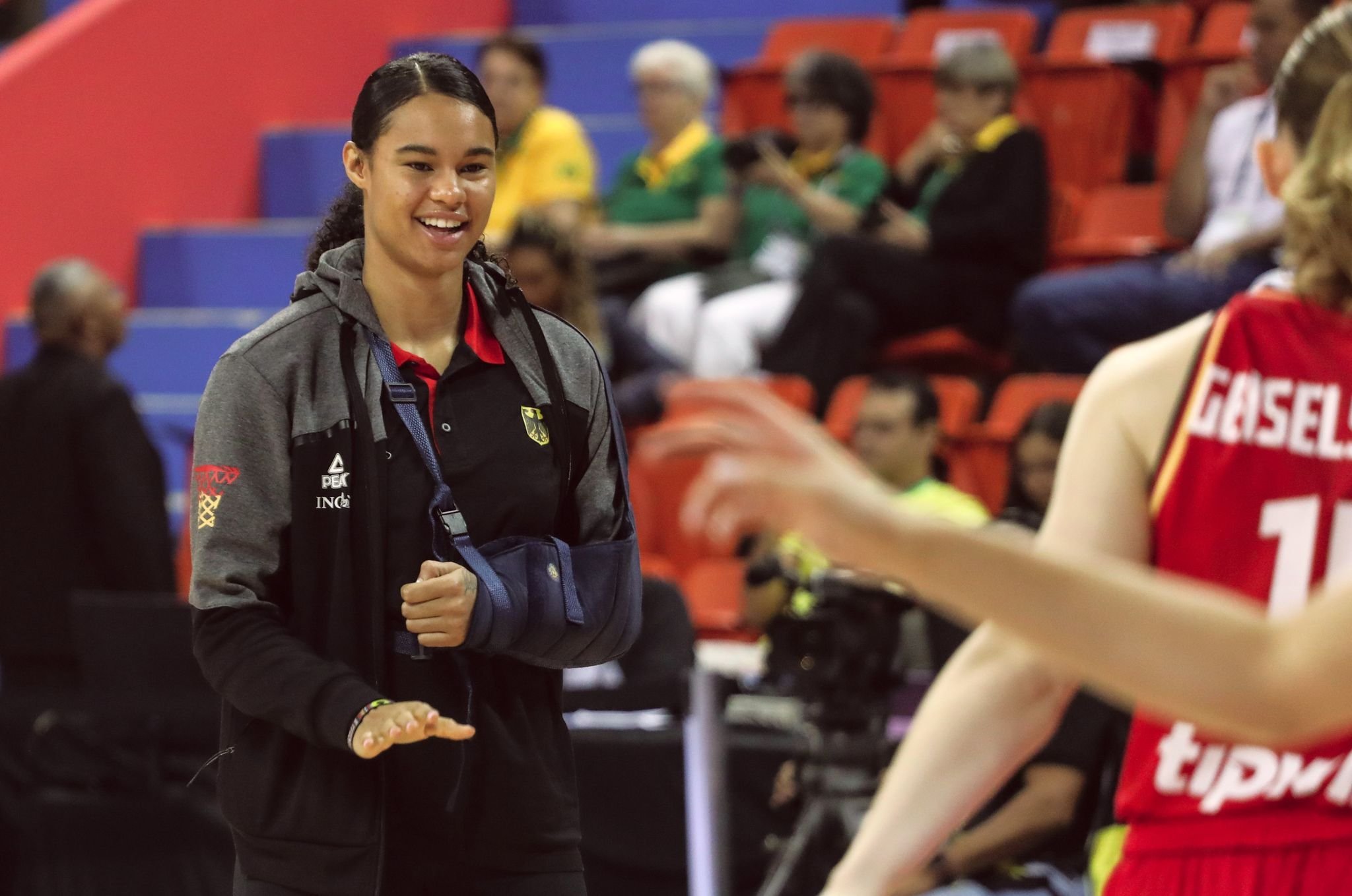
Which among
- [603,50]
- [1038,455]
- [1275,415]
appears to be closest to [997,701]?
[1275,415]

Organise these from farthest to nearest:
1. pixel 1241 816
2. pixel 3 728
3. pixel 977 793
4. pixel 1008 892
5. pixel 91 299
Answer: pixel 91 299 → pixel 3 728 → pixel 1008 892 → pixel 977 793 → pixel 1241 816

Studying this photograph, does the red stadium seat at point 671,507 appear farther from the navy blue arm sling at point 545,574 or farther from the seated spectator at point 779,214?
the navy blue arm sling at point 545,574

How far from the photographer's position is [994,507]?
6.17m

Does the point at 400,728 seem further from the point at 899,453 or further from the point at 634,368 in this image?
the point at 634,368

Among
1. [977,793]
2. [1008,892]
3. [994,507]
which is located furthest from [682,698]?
[977,793]

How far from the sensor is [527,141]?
7.25 meters

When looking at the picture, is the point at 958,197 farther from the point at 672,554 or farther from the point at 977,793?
the point at 977,793

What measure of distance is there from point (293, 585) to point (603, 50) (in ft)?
22.3

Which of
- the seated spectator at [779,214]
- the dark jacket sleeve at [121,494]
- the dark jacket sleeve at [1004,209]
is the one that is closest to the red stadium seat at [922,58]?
the seated spectator at [779,214]

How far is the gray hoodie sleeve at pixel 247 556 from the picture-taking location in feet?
7.21

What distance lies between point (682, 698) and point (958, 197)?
2.57 metres

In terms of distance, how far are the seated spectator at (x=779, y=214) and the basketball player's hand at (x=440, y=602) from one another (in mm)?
4485

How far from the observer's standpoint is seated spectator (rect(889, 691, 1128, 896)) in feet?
14.3

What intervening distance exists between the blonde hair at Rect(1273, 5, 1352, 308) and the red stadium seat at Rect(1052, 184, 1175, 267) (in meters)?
5.01
